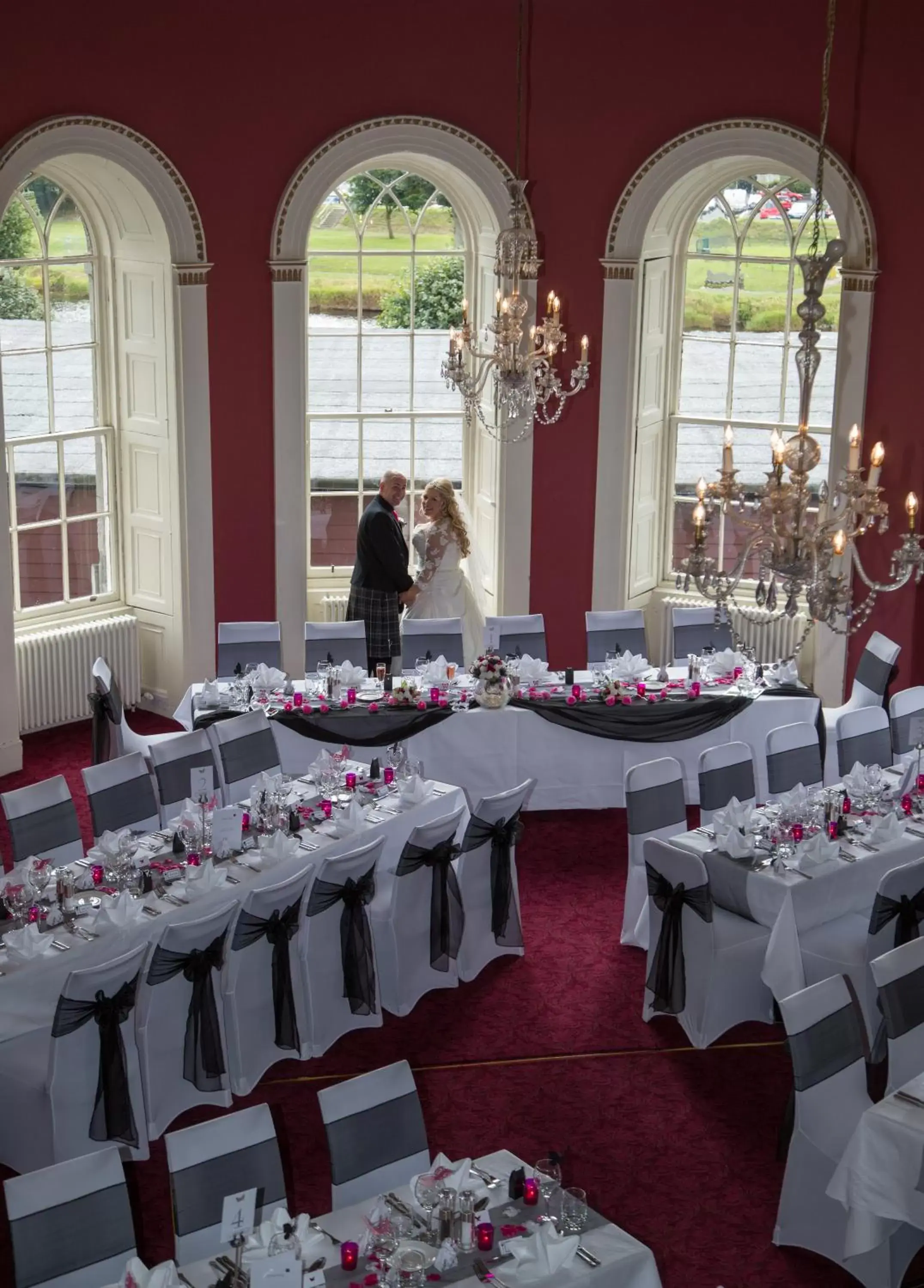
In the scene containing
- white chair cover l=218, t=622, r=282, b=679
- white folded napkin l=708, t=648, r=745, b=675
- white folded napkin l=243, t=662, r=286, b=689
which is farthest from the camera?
white chair cover l=218, t=622, r=282, b=679

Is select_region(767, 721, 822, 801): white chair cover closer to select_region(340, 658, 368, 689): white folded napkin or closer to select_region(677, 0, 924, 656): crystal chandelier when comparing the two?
select_region(677, 0, 924, 656): crystal chandelier

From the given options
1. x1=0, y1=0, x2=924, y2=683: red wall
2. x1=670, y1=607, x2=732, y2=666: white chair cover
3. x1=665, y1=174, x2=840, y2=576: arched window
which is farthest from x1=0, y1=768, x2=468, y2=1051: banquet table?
x1=665, y1=174, x2=840, y2=576: arched window

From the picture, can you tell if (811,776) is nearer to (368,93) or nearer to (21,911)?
(21,911)

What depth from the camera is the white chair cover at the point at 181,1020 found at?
643 cm

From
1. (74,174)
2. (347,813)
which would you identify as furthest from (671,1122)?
(74,174)

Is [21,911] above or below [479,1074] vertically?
above

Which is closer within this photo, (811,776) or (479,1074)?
(479,1074)

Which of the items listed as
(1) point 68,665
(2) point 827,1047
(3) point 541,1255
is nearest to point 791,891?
(2) point 827,1047

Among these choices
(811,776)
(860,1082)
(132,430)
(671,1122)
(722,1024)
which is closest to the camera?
(860,1082)

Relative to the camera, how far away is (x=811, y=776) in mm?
8820

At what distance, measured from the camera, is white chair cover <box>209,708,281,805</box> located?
8.69 m

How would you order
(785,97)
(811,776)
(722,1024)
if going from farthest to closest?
1. (785,97)
2. (811,776)
3. (722,1024)

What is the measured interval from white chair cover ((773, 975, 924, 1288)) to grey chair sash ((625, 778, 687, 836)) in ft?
7.26

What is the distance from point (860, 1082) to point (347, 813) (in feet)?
9.54
